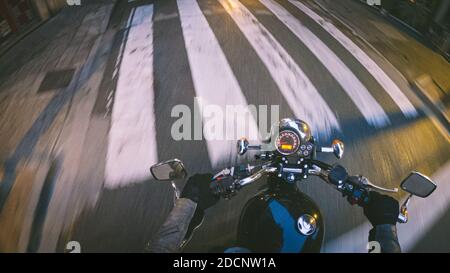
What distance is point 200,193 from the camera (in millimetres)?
2264

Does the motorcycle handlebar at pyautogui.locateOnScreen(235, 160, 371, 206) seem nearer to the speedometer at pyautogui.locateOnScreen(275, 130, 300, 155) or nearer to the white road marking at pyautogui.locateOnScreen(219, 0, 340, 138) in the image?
the speedometer at pyautogui.locateOnScreen(275, 130, 300, 155)

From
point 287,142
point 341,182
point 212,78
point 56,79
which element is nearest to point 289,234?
point 341,182

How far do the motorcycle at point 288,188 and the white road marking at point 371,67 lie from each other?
263cm

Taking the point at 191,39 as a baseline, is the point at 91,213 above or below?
below

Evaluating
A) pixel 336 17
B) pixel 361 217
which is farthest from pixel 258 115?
pixel 336 17

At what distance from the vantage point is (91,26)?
627cm

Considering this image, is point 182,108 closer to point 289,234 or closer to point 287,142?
point 287,142

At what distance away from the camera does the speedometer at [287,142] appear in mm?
2125

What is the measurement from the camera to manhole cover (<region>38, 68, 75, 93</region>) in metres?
4.61

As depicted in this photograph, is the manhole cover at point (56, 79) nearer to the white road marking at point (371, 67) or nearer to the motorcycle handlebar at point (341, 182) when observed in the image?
the motorcycle handlebar at point (341, 182)

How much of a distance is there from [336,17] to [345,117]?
2892 mm

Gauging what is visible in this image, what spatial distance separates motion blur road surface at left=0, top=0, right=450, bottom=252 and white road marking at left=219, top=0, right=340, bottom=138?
0.03 metres

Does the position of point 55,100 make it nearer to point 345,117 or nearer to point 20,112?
point 20,112

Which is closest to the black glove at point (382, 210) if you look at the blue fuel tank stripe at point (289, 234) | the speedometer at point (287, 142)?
the blue fuel tank stripe at point (289, 234)
